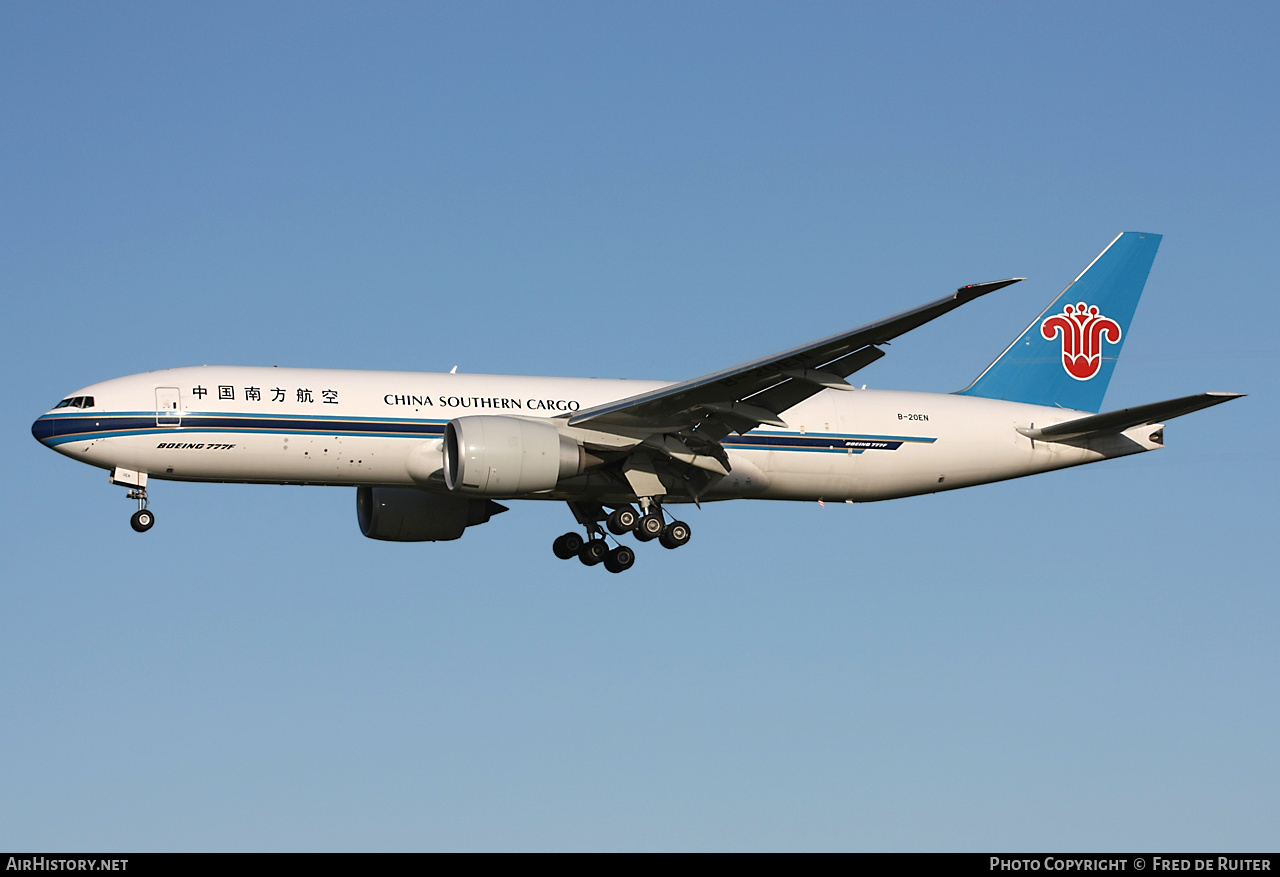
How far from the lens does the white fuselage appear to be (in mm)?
32719

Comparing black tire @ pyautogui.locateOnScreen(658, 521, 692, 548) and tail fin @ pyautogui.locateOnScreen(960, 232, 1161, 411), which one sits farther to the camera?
tail fin @ pyautogui.locateOnScreen(960, 232, 1161, 411)

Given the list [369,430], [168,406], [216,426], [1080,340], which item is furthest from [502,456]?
[1080,340]

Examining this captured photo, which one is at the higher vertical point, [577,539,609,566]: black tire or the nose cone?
the nose cone

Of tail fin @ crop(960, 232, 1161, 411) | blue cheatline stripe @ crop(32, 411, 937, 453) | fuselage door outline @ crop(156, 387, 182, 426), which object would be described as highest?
tail fin @ crop(960, 232, 1161, 411)

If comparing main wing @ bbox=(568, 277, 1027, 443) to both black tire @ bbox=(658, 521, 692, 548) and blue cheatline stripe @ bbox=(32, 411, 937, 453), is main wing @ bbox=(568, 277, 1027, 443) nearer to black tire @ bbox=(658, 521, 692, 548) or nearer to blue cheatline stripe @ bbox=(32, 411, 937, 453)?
black tire @ bbox=(658, 521, 692, 548)

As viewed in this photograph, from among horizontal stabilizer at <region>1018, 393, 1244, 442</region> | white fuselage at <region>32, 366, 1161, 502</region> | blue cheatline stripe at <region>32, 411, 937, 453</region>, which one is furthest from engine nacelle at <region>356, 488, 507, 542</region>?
horizontal stabilizer at <region>1018, 393, 1244, 442</region>

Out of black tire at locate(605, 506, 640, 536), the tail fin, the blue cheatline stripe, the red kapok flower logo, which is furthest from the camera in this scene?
the red kapok flower logo

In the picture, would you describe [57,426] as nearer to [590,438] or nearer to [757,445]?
[590,438]

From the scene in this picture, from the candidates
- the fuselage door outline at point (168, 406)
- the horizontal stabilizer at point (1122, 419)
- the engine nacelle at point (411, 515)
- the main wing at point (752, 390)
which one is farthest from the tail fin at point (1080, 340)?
the fuselage door outline at point (168, 406)

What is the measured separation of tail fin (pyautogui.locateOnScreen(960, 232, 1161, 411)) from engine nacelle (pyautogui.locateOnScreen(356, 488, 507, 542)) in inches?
521

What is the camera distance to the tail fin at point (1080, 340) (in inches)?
1569

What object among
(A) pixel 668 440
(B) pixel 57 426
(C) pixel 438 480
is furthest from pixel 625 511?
(B) pixel 57 426
